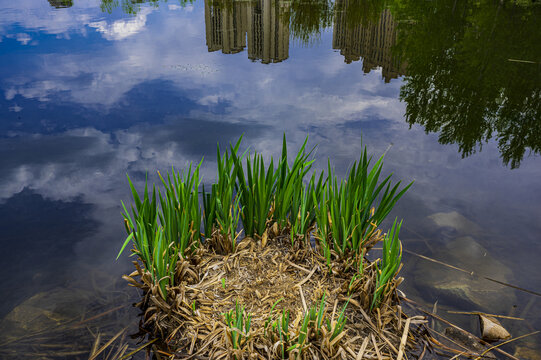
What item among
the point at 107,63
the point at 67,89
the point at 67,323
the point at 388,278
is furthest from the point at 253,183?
the point at 107,63

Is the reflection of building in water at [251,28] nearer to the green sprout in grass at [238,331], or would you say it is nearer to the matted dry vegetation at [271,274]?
the matted dry vegetation at [271,274]

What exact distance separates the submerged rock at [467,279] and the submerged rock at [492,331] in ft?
0.56

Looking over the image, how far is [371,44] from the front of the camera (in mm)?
9445

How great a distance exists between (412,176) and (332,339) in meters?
2.97

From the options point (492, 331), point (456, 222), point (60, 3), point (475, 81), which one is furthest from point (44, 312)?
point (60, 3)

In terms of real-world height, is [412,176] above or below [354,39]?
below

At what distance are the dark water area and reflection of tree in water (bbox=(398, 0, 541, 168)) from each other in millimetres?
40


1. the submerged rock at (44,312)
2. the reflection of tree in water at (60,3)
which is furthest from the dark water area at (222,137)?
the reflection of tree in water at (60,3)

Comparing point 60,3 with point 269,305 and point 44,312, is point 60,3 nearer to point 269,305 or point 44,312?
point 44,312

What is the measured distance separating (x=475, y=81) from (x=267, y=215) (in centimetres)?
605

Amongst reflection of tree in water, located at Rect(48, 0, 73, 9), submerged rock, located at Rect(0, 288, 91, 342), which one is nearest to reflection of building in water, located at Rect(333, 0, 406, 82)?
submerged rock, located at Rect(0, 288, 91, 342)

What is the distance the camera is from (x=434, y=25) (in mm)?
11305

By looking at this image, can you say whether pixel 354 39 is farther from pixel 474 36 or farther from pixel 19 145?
pixel 19 145

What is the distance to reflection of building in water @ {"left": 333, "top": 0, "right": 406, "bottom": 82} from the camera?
7.63 m
